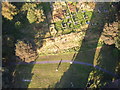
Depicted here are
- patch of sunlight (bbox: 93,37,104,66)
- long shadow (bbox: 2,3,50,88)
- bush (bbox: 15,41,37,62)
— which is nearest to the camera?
bush (bbox: 15,41,37,62)

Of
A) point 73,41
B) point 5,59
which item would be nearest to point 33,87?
point 5,59

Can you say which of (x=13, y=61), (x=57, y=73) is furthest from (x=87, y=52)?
(x=13, y=61)

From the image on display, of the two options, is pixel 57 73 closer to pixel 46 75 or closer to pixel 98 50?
pixel 46 75

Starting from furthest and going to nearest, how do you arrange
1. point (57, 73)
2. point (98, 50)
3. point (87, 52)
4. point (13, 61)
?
point (98, 50) → point (87, 52) → point (13, 61) → point (57, 73)

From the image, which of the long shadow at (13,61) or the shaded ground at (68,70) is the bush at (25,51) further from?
the shaded ground at (68,70)

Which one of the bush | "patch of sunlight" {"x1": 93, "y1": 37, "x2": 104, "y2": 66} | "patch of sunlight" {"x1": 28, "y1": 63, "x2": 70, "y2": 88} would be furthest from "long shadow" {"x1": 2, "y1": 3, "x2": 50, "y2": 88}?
"patch of sunlight" {"x1": 93, "y1": 37, "x2": 104, "y2": 66}

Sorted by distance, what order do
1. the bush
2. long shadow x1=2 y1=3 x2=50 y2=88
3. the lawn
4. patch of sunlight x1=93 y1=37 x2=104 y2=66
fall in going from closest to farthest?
the bush < long shadow x1=2 y1=3 x2=50 y2=88 < the lawn < patch of sunlight x1=93 y1=37 x2=104 y2=66

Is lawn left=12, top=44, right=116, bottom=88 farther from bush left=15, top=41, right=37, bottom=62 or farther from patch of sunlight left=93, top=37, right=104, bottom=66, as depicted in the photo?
bush left=15, top=41, right=37, bottom=62

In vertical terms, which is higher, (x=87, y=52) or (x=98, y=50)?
(x=98, y=50)

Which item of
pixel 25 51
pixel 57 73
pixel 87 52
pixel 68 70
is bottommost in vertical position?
pixel 57 73
